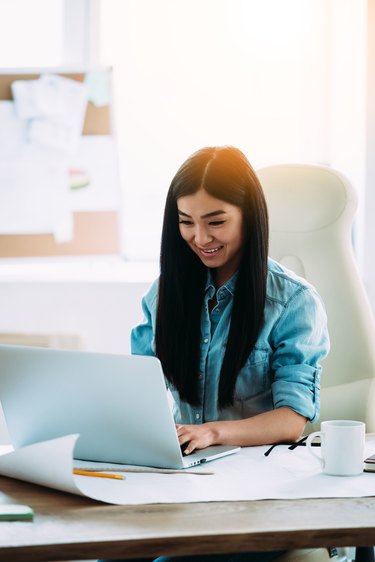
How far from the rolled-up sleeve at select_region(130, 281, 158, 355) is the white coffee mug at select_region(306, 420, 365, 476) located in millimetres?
588

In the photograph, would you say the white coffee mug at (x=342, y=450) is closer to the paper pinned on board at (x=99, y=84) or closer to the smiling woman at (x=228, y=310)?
the smiling woman at (x=228, y=310)

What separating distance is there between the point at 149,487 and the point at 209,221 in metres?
0.59

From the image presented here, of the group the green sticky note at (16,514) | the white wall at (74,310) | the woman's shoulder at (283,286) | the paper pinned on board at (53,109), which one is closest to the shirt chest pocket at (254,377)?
the woman's shoulder at (283,286)

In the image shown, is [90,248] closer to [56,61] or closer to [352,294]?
[56,61]

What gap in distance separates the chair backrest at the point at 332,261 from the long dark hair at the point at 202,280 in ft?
1.04

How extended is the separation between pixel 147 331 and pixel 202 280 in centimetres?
15

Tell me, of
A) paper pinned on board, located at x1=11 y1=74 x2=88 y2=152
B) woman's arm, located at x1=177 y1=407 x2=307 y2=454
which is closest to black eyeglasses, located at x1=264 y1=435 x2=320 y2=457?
woman's arm, located at x1=177 y1=407 x2=307 y2=454

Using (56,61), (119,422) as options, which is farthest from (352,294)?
(56,61)

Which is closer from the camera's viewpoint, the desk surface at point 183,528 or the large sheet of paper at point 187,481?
the desk surface at point 183,528

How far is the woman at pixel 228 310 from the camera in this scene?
154 cm

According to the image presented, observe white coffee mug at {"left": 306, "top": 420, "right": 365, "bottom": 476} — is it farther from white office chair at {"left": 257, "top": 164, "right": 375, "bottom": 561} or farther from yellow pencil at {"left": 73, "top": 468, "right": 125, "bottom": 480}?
white office chair at {"left": 257, "top": 164, "right": 375, "bottom": 561}

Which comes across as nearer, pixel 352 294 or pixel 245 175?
pixel 245 175

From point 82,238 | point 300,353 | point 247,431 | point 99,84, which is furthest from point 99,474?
point 99,84

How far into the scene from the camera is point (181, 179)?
5.16 feet
